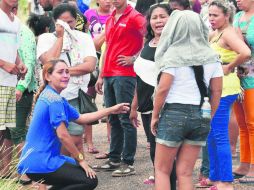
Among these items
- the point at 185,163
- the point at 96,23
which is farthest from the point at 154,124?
the point at 96,23

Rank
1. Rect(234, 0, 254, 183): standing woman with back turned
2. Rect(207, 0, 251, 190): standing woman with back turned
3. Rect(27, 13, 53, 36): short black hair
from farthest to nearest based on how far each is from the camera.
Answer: Rect(27, 13, 53, 36): short black hair → Rect(234, 0, 254, 183): standing woman with back turned → Rect(207, 0, 251, 190): standing woman with back turned

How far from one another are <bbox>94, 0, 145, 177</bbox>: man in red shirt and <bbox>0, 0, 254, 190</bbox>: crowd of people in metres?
0.01

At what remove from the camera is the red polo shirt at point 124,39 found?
7.66 metres

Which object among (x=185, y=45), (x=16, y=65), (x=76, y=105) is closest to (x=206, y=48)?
(x=185, y=45)

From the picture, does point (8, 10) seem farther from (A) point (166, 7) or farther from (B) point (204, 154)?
(B) point (204, 154)

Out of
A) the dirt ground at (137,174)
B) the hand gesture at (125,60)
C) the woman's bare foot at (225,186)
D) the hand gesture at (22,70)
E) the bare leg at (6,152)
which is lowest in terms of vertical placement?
the dirt ground at (137,174)

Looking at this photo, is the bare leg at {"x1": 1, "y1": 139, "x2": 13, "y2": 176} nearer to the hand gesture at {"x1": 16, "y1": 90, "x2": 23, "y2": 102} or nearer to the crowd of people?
the crowd of people

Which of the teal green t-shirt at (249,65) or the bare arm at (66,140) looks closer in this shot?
the bare arm at (66,140)

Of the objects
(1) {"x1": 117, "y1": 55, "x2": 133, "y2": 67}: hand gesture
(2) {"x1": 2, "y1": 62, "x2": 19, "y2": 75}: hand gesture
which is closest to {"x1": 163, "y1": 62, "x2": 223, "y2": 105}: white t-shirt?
(2) {"x1": 2, "y1": 62, "x2": 19, "y2": 75}: hand gesture

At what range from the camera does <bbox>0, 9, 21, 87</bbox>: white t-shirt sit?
23.0 feet

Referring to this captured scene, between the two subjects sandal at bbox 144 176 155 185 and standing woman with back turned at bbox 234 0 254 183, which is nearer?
standing woman with back turned at bbox 234 0 254 183

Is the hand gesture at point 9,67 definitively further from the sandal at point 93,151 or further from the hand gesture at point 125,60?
the sandal at point 93,151

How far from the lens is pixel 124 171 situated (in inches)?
303

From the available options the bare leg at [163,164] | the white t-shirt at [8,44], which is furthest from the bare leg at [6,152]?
the bare leg at [163,164]
